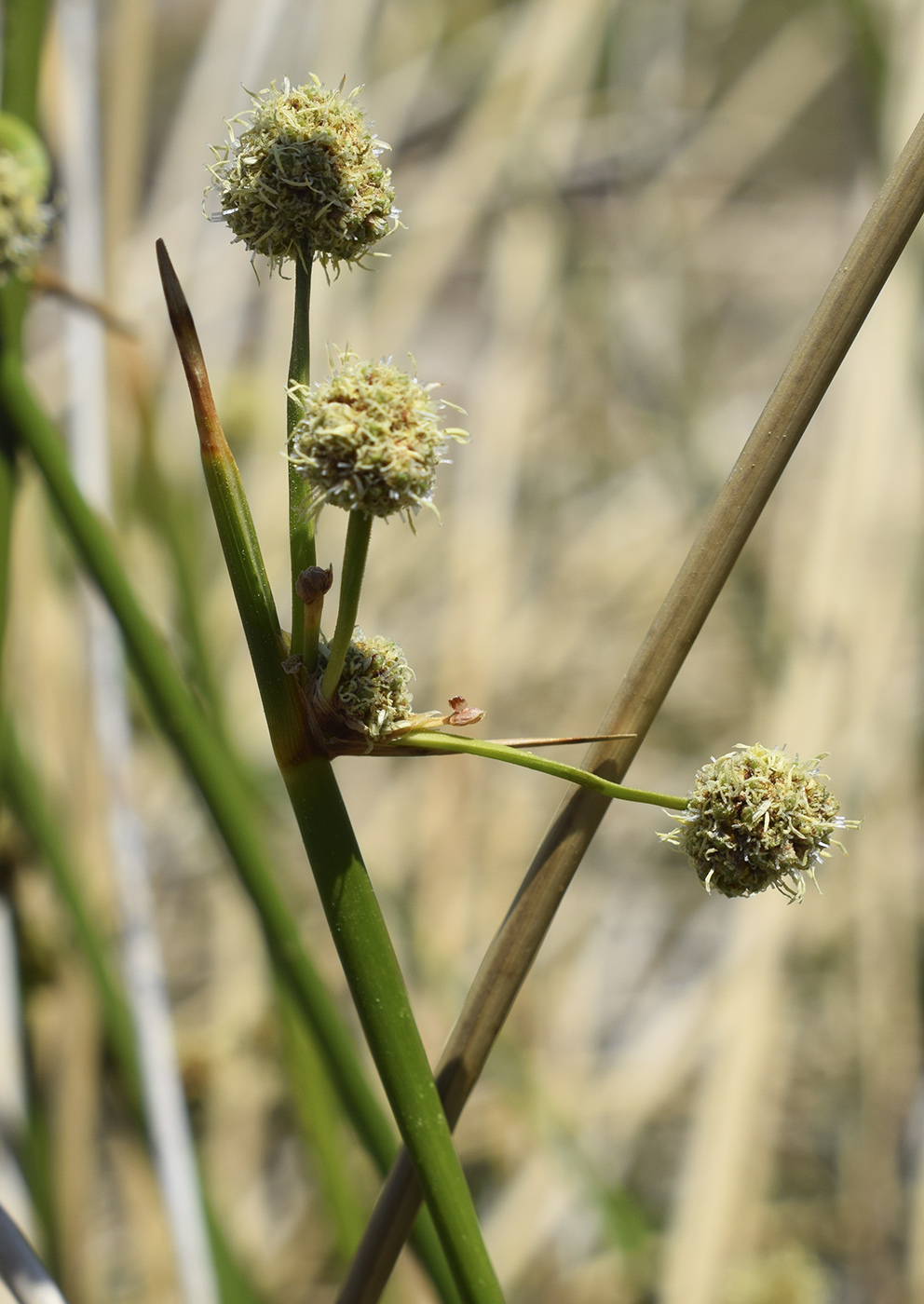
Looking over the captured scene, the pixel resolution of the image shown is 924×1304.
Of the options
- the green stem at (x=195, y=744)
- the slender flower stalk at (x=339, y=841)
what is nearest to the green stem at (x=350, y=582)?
the slender flower stalk at (x=339, y=841)

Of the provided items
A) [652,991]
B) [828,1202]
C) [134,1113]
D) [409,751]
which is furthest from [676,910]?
[409,751]

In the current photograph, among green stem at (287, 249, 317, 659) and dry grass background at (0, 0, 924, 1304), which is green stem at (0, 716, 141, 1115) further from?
green stem at (287, 249, 317, 659)

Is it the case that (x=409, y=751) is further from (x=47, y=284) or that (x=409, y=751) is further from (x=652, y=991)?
(x=652, y=991)

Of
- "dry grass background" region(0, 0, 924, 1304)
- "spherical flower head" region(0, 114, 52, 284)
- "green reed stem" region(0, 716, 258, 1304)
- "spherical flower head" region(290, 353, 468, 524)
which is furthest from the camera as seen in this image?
"dry grass background" region(0, 0, 924, 1304)

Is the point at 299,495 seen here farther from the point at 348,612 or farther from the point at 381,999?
the point at 381,999

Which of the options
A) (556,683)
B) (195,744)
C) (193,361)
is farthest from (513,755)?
(556,683)

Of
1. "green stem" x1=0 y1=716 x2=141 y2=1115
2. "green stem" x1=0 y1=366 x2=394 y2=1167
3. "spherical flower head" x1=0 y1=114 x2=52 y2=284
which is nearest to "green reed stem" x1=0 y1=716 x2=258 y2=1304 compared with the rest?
"green stem" x1=0 y1=716 x2=141 y2=1115

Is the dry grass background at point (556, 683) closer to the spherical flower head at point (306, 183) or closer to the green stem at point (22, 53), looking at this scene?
the green stem at point (22, 53)
